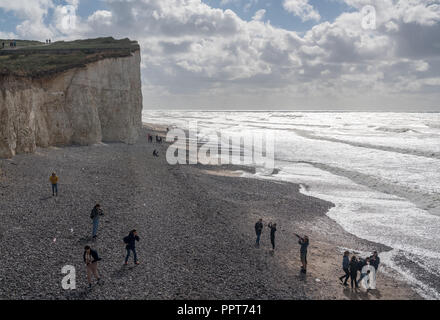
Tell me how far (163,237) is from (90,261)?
5.17 meters

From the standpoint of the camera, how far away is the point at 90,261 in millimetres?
9812

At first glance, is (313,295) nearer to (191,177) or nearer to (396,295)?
(396,295)

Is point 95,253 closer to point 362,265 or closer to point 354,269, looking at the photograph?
point 354,269

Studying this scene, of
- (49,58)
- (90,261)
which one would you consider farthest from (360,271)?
(49,58)

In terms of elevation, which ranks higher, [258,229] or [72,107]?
[72,107]

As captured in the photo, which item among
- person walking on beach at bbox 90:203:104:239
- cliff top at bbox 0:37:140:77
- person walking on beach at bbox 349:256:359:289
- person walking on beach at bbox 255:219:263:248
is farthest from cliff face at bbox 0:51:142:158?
person walking on beach at bbox 349:256:359:289

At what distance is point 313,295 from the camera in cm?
1133

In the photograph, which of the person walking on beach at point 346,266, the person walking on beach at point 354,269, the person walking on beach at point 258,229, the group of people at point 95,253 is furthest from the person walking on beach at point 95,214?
the person walking on beach at point 354,269

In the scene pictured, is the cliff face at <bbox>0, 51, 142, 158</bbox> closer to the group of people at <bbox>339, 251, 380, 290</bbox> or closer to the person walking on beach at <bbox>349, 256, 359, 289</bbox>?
the group of people at <bbox>339, 251, 380, 290</bbox>

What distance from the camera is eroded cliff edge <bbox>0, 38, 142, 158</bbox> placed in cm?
2306

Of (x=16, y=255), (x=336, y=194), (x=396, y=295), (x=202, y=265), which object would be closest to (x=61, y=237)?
(x=16, y=255)

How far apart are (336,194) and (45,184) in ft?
72.1

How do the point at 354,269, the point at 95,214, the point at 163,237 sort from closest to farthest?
the point at 354,269, the point at 95,214, the point at 163,237

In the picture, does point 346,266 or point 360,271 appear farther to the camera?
point 360,271
